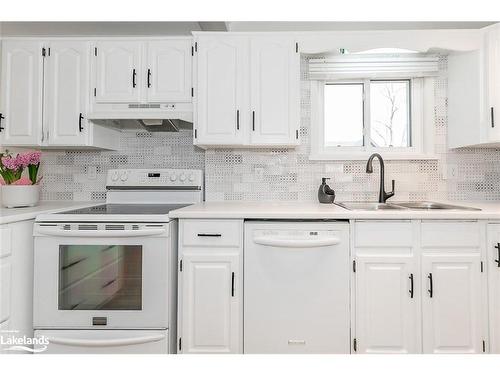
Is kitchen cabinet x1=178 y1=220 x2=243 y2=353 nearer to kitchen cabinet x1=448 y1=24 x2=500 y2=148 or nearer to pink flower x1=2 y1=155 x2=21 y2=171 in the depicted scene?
pink flower x1=2 y1=155 x2=21 y2=171

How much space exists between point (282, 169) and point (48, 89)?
1.81m

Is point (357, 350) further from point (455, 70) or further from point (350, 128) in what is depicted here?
point (455, 70)

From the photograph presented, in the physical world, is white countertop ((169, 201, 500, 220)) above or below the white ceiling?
below

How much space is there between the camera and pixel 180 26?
267 cm

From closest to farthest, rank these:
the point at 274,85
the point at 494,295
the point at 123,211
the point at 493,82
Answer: the point at 494,295 < the point at 123,211 < the point at 493,82 < the point at 274,85

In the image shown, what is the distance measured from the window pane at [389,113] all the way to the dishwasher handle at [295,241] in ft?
4.00

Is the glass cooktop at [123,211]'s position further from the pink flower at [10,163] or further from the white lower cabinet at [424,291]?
the white lower cabinet at [424,291]

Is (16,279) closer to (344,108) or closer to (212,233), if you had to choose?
(212,233)

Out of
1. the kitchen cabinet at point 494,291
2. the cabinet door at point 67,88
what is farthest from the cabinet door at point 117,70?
the kitchen cabinet at point 494,291

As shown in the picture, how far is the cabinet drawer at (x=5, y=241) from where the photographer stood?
162 centimetres

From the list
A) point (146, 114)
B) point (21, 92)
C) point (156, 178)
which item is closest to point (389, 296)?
point (156, 178)

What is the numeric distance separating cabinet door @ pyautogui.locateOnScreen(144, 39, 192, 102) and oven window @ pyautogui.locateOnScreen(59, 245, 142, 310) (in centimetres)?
111

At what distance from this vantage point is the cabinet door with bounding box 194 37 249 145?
223 cm

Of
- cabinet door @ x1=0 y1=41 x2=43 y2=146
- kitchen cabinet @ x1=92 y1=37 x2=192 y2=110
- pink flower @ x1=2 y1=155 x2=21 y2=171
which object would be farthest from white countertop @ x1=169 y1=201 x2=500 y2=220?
cabinet door @ x1=0 y1=41 x2=43 y2=146
